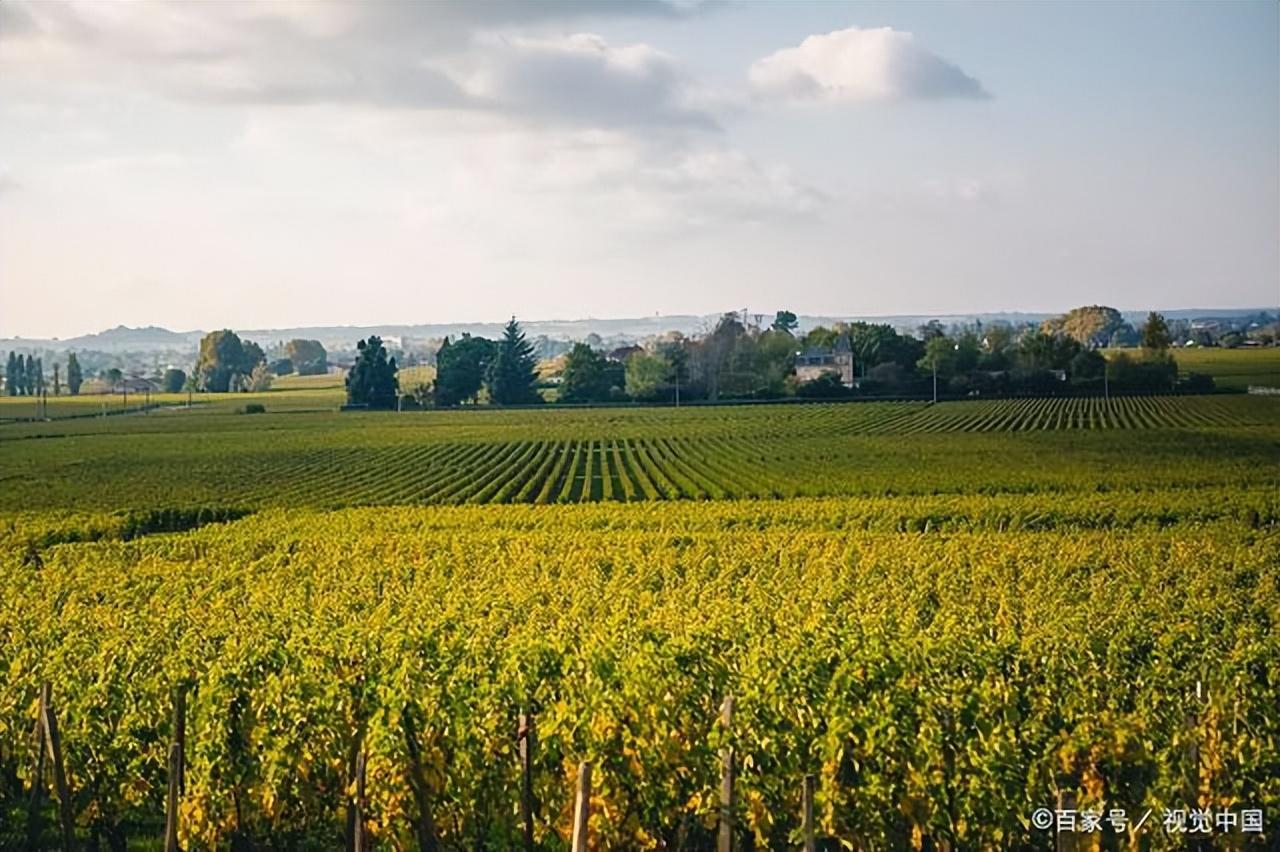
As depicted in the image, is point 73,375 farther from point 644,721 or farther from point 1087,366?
point 644,721

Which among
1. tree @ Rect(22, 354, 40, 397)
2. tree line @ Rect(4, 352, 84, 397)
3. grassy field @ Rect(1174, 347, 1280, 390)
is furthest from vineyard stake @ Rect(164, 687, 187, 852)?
tree @ Rect(22, 354, 40, 397)

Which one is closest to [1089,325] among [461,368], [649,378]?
[649,378]

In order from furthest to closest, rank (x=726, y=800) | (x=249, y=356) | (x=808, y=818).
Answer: (x=249, y=356), (x=726, y=800), (x=808, y=818)

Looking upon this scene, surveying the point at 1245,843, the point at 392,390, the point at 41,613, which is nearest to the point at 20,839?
the point at 41,613

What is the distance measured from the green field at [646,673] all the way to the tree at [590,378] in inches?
569

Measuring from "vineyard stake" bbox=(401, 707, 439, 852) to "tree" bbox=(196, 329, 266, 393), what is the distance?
30399mm

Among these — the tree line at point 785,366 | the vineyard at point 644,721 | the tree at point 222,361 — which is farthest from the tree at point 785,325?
the vineyard at point 644,721

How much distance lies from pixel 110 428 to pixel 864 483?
16970 mm

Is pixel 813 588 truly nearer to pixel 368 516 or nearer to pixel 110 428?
pixel 368 516

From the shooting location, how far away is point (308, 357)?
142 feet

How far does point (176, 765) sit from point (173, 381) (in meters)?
32.8

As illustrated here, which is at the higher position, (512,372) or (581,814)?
(512,372)

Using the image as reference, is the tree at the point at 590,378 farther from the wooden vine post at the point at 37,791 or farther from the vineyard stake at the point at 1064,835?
the vineyard stake at the point at 1064,835

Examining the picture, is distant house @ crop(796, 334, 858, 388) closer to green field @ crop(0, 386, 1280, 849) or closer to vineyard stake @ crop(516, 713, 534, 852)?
green field @ crop(0, 386, 1280, 849)
